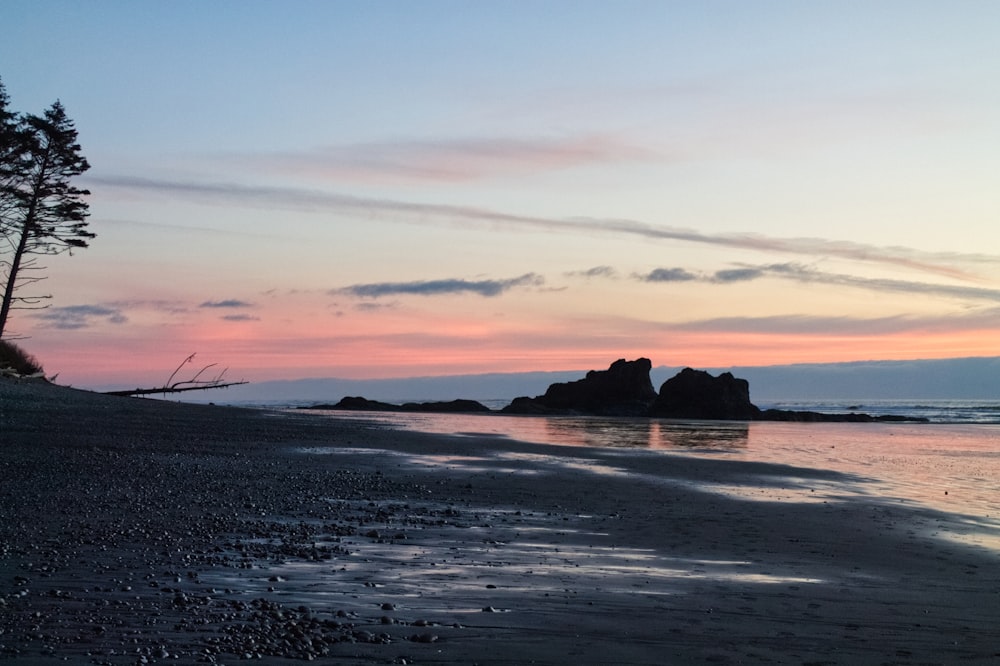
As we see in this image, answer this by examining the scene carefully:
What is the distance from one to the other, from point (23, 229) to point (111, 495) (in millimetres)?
39386

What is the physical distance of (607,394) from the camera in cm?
8631

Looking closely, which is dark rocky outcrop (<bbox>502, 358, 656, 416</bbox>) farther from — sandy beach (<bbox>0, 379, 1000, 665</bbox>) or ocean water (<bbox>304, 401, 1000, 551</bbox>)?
sandy beach (<bbox>0, 379, 1000, 665</bbox>)

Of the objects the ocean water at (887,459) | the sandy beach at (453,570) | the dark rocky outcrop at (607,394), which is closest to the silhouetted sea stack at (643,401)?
the dark rocky outcrop at (607,394)

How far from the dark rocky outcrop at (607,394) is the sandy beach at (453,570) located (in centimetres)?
6405

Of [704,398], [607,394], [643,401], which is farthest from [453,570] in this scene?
[607,394]

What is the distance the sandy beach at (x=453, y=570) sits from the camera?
6.56 meters

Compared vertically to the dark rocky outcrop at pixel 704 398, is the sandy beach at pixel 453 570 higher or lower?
lower

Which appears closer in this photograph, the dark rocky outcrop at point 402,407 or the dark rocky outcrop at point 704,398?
the dark rocky outcrop at point 704,398

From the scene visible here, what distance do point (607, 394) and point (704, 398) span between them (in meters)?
11.4

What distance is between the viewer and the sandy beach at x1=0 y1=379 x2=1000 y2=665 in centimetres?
656

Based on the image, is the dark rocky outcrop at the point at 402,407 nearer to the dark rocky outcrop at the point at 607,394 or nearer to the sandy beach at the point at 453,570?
the dark rocky outcrop at the point at 607,394

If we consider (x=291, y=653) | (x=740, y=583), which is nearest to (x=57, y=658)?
(x=291, y=653)

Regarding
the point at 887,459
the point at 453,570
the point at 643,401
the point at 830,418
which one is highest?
the point at 643,401

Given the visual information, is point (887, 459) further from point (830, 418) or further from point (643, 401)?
point (643, 401)
